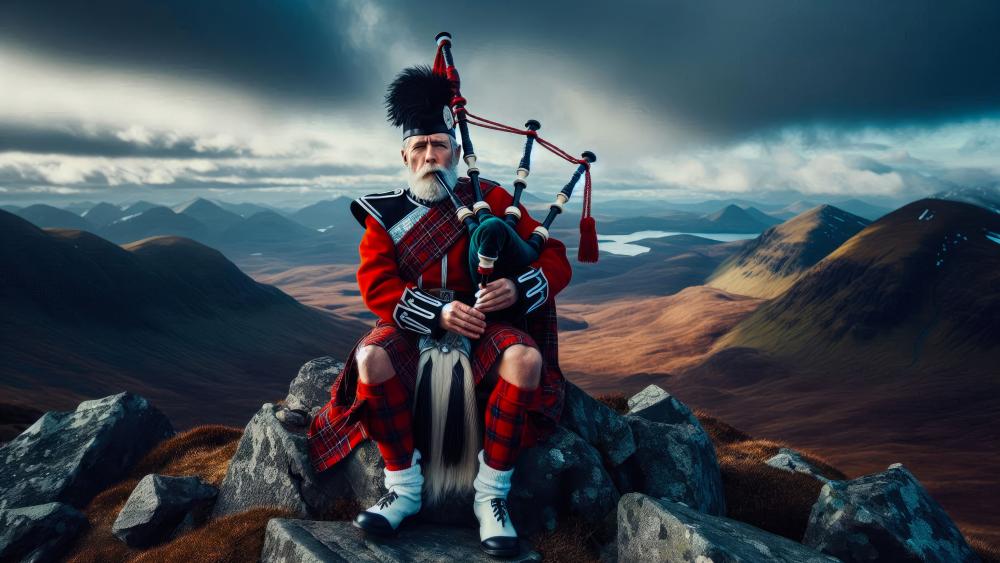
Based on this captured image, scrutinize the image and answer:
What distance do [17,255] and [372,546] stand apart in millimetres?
129906

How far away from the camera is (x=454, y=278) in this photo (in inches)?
212

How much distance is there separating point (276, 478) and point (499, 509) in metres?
2.74

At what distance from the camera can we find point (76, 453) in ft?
25.2

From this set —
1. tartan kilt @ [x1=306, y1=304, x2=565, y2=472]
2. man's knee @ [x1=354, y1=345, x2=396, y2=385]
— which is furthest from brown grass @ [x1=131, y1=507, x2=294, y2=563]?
man's knee @ [x1=354, y1=345, x2=396, y2=385]

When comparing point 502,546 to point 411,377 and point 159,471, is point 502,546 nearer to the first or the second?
point 411,377

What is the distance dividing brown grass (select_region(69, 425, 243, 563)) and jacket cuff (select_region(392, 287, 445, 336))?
4231 mm

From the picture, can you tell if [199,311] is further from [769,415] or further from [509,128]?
[509,128]

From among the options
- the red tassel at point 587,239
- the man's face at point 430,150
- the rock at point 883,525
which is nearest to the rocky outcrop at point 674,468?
the rock at point 883,525

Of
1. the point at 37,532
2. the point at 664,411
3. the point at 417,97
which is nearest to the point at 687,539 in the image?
the point at 417,97

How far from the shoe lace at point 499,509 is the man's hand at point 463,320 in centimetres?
151

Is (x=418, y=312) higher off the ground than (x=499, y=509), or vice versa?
(x=418, y=312)

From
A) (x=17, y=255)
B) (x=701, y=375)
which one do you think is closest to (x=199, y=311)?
(x=17, y=255)

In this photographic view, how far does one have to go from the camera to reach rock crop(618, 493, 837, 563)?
152 inches

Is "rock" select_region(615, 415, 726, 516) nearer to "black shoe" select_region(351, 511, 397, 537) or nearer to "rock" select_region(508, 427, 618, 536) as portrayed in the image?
"rock" select_region(508, 427, 618, 536)
